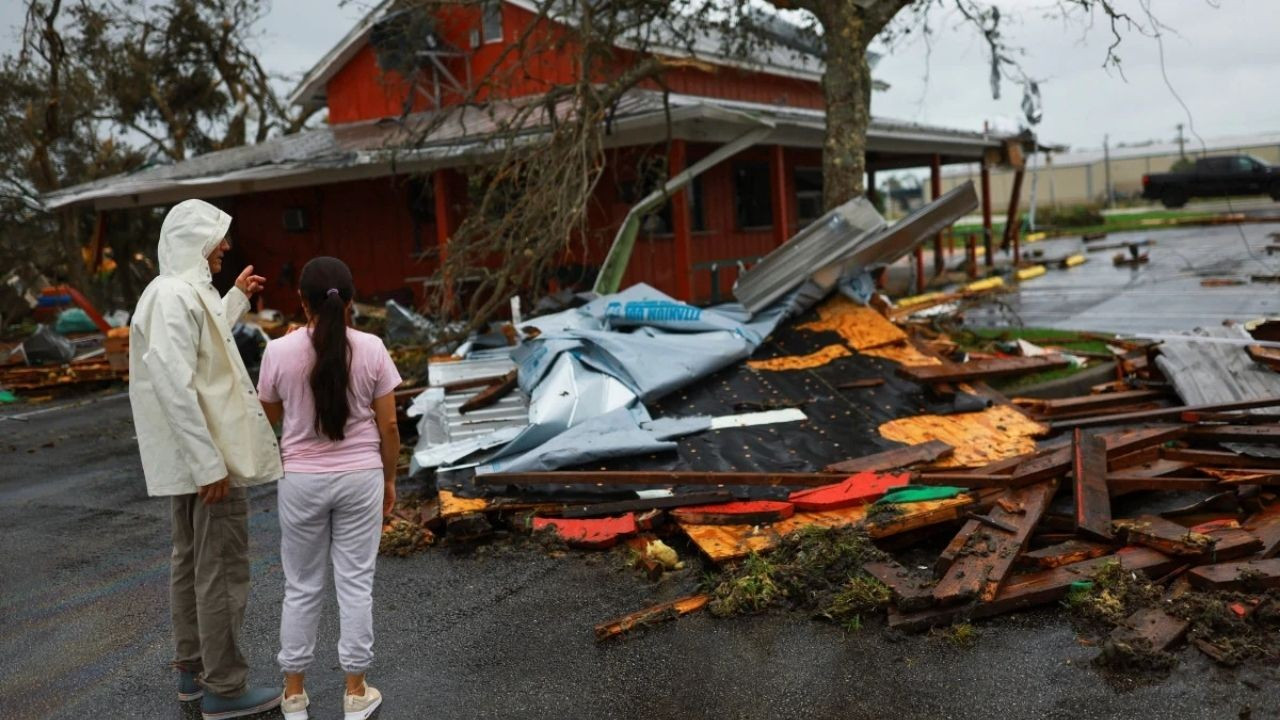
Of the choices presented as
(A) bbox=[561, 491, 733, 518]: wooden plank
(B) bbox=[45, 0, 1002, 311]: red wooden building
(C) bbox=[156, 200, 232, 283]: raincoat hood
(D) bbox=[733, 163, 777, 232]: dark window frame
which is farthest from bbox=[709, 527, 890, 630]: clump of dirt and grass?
(D) bbox=[733, 163, 777, 232]: dark window frame

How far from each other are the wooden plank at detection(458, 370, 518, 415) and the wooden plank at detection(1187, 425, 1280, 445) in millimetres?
5308

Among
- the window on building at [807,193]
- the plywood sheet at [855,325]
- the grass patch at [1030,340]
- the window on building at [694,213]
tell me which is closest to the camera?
the plywood sheet at [855,325]

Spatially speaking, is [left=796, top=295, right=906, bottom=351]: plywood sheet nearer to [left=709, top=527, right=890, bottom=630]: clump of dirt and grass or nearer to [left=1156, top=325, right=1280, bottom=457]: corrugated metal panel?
[left=1156, top=325, right=1280, bottom=457]: corrugated metal panel

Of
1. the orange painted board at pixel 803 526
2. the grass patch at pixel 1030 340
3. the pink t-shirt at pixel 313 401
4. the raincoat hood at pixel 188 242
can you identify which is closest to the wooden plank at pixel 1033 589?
the orange painted board at pixel 803 526

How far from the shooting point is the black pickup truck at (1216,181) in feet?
125

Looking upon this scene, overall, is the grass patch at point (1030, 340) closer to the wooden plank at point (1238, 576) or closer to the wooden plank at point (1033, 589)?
the wooden plank at point (1033, 589)

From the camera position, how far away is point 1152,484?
18.9 ft

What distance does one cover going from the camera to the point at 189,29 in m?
27.4

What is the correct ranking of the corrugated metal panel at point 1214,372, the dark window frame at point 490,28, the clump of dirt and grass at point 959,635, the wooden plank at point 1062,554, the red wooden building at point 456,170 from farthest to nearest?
the dark window frame at point 490,28, the red wooden building at point 456,170, the corrugated metal panel at point 1214,372, the wooden plank at point 1062,554, the clump of dirt and grass at point 959,635

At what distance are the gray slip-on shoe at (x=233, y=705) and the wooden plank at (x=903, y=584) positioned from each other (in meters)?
2.73

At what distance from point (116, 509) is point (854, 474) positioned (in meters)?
5.79

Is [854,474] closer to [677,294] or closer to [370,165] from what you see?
[677,294]

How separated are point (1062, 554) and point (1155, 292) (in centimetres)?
1402

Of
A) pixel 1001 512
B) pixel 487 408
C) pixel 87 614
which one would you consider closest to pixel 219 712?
pixel 87 614
